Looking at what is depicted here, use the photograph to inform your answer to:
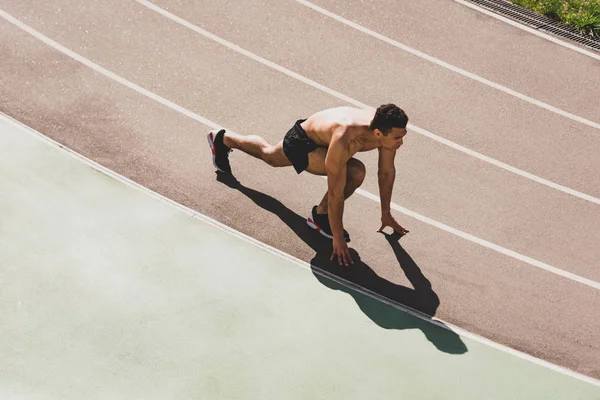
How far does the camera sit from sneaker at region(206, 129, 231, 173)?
8062 mm

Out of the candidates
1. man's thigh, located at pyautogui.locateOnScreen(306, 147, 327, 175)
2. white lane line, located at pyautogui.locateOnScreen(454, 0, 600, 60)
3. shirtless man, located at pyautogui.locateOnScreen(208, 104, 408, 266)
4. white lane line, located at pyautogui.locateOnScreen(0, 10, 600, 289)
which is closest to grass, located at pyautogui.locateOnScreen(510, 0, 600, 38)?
white lane line, located at pyautogui.locateOnScreen(454, 0, 600, 60)

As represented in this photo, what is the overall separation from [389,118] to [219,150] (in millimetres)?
2215

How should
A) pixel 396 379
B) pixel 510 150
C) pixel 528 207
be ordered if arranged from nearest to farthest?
pixel 396 379 → pixel 528 207 → pixel 510 150

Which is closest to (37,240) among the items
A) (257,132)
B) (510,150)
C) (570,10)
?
(257,132)

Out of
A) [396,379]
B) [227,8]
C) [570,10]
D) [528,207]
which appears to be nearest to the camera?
[396,379]

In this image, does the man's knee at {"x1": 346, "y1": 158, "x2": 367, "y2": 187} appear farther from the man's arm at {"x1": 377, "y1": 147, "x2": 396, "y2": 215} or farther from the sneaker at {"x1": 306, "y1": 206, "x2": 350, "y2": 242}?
the sneaker at {"x1": 306, "y1": 206, "x2": 350, "y2": 242}

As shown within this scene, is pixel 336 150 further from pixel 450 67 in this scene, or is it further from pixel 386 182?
pixel 450 67

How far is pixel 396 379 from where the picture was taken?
661cm

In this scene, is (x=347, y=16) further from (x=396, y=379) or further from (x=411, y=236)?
(x=396, y=379)

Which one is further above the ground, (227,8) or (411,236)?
(227,8)

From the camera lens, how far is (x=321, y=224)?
7742 millimetres

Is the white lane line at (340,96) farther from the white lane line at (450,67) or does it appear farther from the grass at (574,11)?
the grass at (574,11)

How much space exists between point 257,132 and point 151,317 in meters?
2.83

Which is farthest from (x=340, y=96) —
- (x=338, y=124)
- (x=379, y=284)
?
(x=379, y=284)
